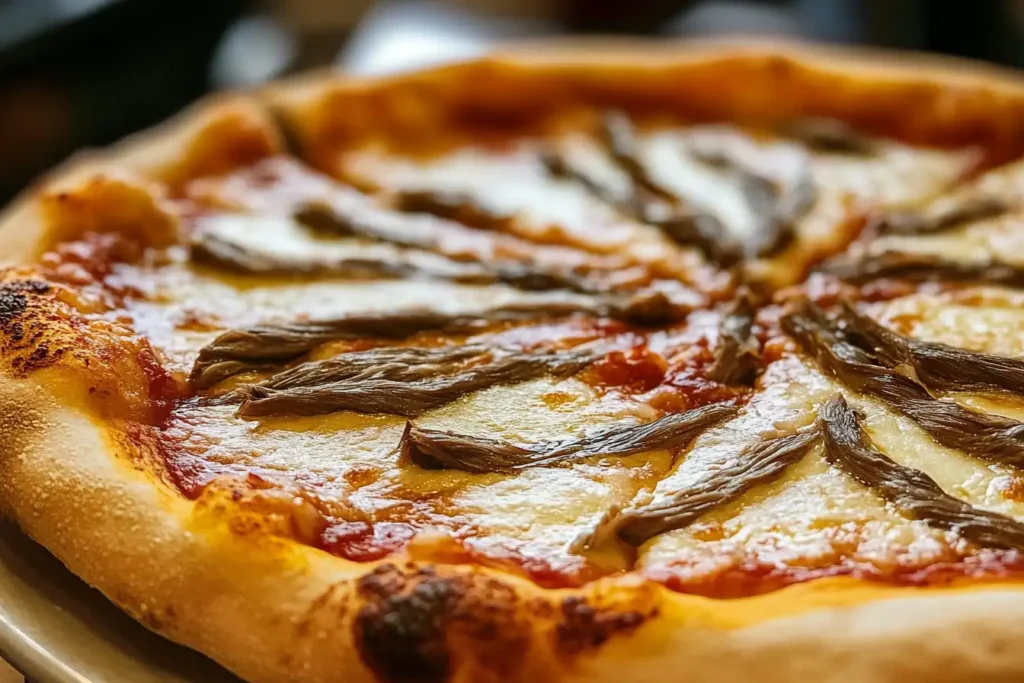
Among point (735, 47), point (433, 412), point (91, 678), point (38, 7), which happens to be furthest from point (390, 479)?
point (38, 7)

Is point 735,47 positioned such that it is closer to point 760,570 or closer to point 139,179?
point 139,179

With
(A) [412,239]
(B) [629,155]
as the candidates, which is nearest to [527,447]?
(A) [412,239]

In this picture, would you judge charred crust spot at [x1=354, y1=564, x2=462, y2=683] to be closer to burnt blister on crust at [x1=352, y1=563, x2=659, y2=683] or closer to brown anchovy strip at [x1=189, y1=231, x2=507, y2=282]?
burnt blister on crust at [x1=352, y1=563, x2=659, y2=683]

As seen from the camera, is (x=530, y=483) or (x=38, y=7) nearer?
(x=530, y=483)

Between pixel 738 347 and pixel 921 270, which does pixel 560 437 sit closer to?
pixel 738 347

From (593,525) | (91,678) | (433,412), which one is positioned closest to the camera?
(91,678)

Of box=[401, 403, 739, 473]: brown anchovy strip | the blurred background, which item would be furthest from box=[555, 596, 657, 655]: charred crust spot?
the blurred background

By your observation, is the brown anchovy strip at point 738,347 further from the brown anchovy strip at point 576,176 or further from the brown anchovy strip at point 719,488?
the brown anchovy strip at point 576,176
